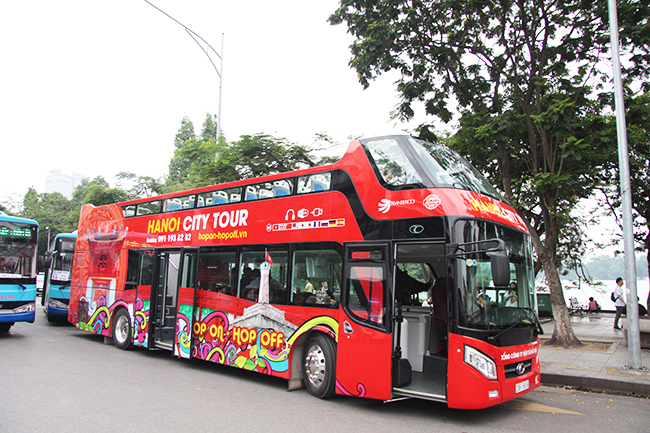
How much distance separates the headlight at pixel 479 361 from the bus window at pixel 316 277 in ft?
6.31

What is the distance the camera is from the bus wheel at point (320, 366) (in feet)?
20.6

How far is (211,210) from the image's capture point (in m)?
8.78

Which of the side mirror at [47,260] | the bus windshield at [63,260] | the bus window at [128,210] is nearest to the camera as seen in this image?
the bus window at [128,210]

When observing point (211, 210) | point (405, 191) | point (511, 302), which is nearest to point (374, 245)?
point (405, 191)

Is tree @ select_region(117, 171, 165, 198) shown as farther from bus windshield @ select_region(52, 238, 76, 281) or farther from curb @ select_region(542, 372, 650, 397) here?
curb @ select_region(542, 372, 650, 397)

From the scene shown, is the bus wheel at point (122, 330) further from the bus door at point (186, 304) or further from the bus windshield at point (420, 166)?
the bus windshield at point (420, 166)

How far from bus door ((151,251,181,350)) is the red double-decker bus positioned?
0.28 feet

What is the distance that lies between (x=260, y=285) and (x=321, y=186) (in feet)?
6.63

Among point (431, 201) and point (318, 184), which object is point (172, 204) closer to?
point (318, 184)

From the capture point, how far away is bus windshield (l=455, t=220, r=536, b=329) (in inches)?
204

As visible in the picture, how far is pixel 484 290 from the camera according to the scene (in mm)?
5273

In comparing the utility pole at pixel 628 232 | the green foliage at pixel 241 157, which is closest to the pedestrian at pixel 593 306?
the utility pole at pixel 628 232

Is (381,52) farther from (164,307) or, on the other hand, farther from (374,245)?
(164,307)

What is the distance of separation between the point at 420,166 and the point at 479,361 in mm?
2572
